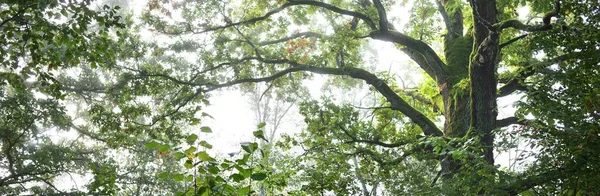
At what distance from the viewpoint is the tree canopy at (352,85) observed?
3.67 meters

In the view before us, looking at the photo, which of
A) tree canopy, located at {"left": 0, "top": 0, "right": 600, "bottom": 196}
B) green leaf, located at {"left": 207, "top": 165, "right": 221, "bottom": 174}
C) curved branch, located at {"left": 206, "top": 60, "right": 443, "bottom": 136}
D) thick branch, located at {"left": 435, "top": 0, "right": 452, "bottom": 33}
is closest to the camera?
green leaf, located at {"left": 207, "top": 165, "right": 221, "bottom": 174}

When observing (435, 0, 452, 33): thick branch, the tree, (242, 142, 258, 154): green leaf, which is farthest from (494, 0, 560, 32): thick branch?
(242, 142, 258, 154): green leaf

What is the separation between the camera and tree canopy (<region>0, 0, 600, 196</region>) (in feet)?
12.0

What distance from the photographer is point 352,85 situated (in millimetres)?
12383

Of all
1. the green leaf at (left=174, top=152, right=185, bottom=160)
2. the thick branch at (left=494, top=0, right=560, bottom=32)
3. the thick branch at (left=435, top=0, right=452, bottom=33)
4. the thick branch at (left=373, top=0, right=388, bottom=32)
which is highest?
the thick branch at (left=435, top=0, right=452, bottom=33)

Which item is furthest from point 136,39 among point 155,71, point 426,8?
point 426,8

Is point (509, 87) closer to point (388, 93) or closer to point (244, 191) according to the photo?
point (388, 93)

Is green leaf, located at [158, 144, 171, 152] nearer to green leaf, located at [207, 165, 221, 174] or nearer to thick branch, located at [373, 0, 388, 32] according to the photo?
green leaf, located at [207, 165, 221, 174]

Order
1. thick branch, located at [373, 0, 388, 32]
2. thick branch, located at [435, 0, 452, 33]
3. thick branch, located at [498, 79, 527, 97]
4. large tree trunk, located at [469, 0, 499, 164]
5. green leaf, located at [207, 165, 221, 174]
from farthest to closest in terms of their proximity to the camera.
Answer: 1. thick branch, located at [435, 0, 452, 33]
2. thick branch, located at [498, 79, 527, 97]
3. thick branch, located at [373, 0, 388, 32]
4. large tree trunk, located at [469, 0, 499, 164]
5. green leaf, located at [207, 165, 221, 174]

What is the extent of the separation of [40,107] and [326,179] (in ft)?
22.9

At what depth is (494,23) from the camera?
6.16 m

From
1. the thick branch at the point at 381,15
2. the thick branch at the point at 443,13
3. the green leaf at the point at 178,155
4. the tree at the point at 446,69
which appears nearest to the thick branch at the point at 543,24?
the tree at the point at 446,69

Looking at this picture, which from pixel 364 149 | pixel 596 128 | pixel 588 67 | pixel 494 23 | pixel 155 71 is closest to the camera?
pixel 596 128

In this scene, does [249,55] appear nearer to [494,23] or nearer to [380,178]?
[380,178]
